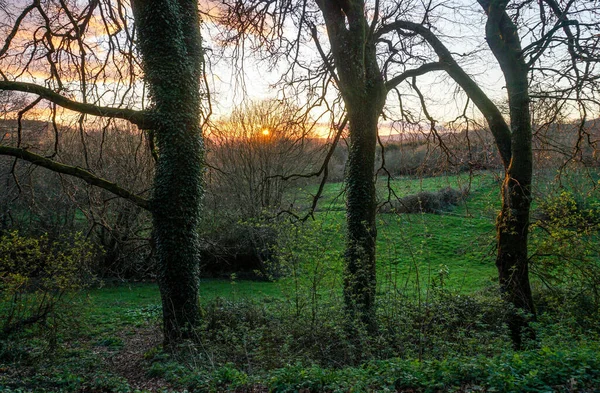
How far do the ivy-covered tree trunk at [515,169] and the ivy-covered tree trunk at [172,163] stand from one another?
628cm

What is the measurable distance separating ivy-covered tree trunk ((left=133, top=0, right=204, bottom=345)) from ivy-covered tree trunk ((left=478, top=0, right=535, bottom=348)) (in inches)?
247

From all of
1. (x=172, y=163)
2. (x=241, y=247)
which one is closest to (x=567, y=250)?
(x=172, y=163)

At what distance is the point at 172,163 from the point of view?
816 cm

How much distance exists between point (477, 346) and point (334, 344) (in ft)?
6.60

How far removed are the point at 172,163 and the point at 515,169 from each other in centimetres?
690

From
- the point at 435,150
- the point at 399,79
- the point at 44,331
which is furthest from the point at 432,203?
the point at 44,331

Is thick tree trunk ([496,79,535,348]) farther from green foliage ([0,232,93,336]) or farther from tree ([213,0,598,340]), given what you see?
green foliage ([0,232,93,336])

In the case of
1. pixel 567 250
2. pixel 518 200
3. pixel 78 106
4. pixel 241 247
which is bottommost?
pixel 241 247

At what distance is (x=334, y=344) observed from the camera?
6.55m

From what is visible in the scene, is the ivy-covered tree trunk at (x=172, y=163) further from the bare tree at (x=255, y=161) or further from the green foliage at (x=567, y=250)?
the bare tree at (x=255, y=161)

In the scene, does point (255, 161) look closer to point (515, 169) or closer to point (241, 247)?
point (241, 247)

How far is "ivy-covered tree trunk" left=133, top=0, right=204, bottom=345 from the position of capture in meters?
8.11

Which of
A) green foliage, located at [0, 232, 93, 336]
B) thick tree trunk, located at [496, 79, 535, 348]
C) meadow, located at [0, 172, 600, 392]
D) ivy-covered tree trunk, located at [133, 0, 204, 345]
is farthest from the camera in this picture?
thick tree trunk, located at [496, 79, 535, 348]

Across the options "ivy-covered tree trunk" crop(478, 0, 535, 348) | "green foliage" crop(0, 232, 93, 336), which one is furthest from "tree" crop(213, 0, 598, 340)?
"green foliage" crop(0, 232, 93, 336)
